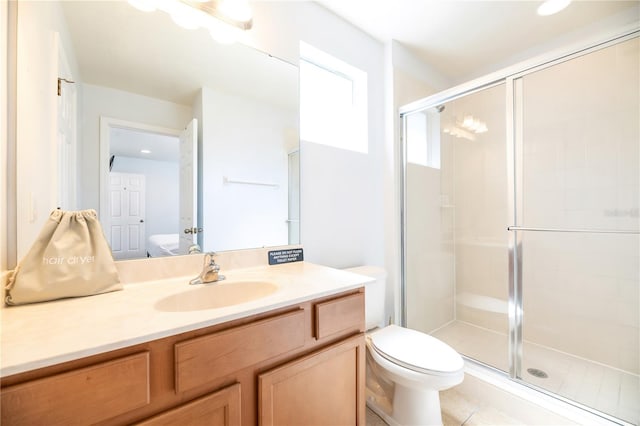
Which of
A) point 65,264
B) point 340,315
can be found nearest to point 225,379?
point 340,315

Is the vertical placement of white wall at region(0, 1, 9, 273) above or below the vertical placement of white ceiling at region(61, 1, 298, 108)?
below

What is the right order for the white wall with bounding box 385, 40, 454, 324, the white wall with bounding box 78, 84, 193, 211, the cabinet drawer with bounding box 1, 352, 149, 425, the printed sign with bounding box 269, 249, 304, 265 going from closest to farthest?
1. the cabinet drawer with bounding box 1, 352, 149, 425
2. the white wall with bounding box 78, 84, 193, 211
3. the printed sign with bounding box 269, 249, 304, 265
4. the white wall with bounding box 385, 40, 454, 324

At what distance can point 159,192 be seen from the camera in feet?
3.65

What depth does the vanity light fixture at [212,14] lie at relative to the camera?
1108 mm

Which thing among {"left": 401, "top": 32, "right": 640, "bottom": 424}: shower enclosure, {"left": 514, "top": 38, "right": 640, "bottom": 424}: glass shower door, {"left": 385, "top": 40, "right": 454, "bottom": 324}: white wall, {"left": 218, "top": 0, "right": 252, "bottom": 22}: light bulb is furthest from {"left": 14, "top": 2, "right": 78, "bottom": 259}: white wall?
{"left": 514, "top": 38, "right": 640, "bottom": 424}: glass shower door

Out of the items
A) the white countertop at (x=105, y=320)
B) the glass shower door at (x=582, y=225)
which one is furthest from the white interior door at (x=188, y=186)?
the glass shower door at (x=582, y=225)

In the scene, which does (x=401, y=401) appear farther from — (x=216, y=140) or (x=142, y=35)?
(x=142, y=35)

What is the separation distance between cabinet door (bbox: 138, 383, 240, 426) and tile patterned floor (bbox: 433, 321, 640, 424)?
1764 mm

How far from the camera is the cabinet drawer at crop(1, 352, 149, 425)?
48 centimetres

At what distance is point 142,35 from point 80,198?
2.34 feet

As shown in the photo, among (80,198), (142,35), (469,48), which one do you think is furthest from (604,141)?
(80,198)

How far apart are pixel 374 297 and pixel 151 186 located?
1337mm

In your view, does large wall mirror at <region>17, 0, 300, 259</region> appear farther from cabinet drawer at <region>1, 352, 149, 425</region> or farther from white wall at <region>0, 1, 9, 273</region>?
cabinet drawer at <region>1, 352, 149, 425</region>

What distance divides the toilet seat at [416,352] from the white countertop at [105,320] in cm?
49
